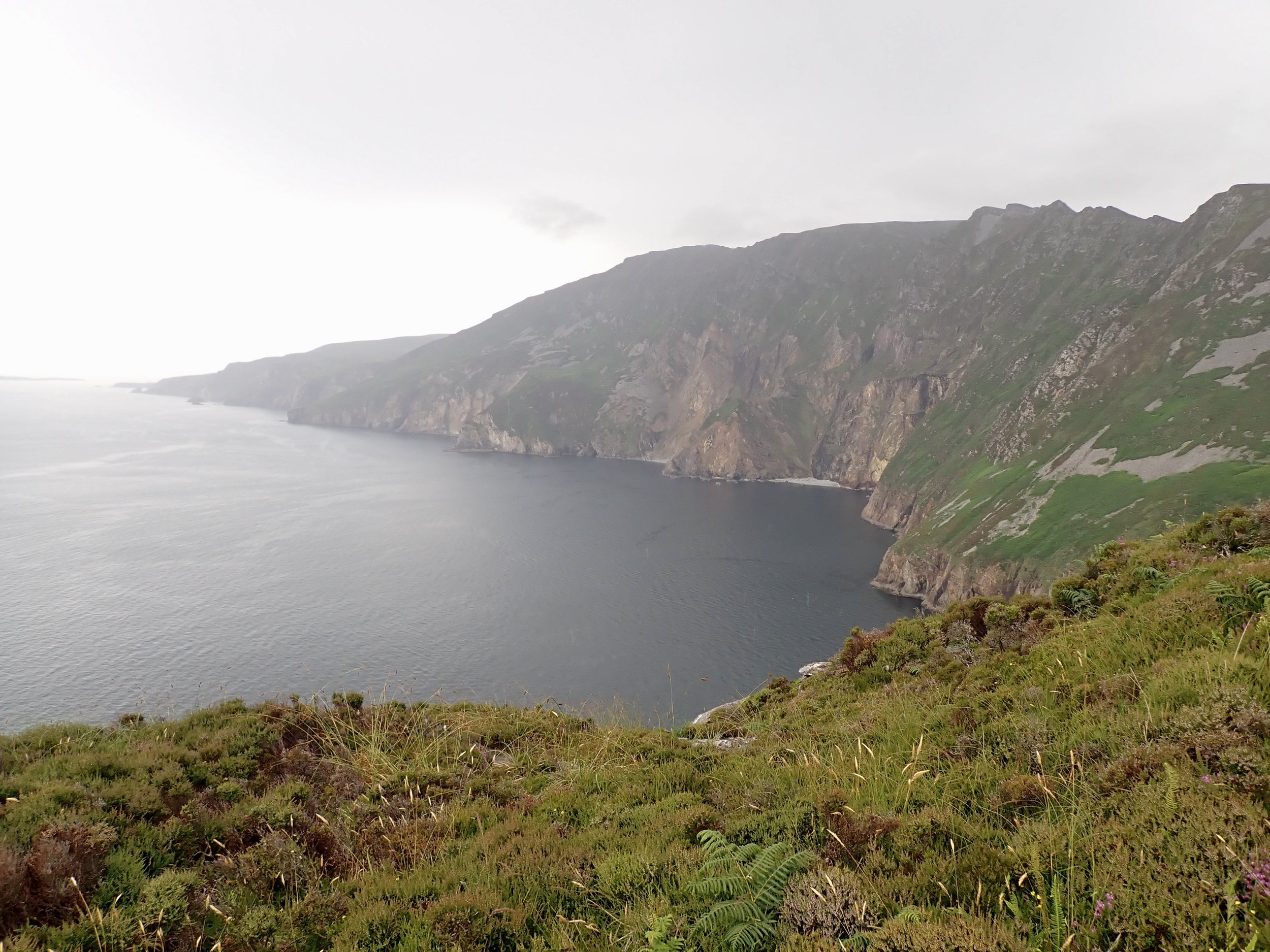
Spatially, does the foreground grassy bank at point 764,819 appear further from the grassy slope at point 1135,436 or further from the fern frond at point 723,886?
the grassy slope at point 1135,436

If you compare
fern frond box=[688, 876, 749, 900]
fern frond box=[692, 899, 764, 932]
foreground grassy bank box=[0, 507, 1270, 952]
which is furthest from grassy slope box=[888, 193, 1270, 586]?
fern frond box=[692, 899, 764, 932]

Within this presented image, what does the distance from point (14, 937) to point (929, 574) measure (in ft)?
291

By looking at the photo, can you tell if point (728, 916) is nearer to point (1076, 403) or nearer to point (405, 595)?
point (405, 595)

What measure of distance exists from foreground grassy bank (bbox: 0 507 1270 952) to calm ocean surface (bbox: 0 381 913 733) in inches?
449

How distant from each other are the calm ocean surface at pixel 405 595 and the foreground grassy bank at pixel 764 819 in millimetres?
11412

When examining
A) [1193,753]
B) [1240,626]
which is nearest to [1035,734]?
[1193,753]

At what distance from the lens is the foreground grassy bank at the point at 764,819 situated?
4.19 m

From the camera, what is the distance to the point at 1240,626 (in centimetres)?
726

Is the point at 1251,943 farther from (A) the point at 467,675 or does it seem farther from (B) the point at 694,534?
(B) the point at 694,534

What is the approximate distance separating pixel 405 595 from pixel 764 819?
263ft

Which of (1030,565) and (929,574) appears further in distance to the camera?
(929,574)

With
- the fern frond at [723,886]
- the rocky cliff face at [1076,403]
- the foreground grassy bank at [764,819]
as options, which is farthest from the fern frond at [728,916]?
the rocky cliff face at [1076,403]

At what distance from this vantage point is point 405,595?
78.1 metres

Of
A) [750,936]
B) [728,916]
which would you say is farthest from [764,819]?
[750,936]
